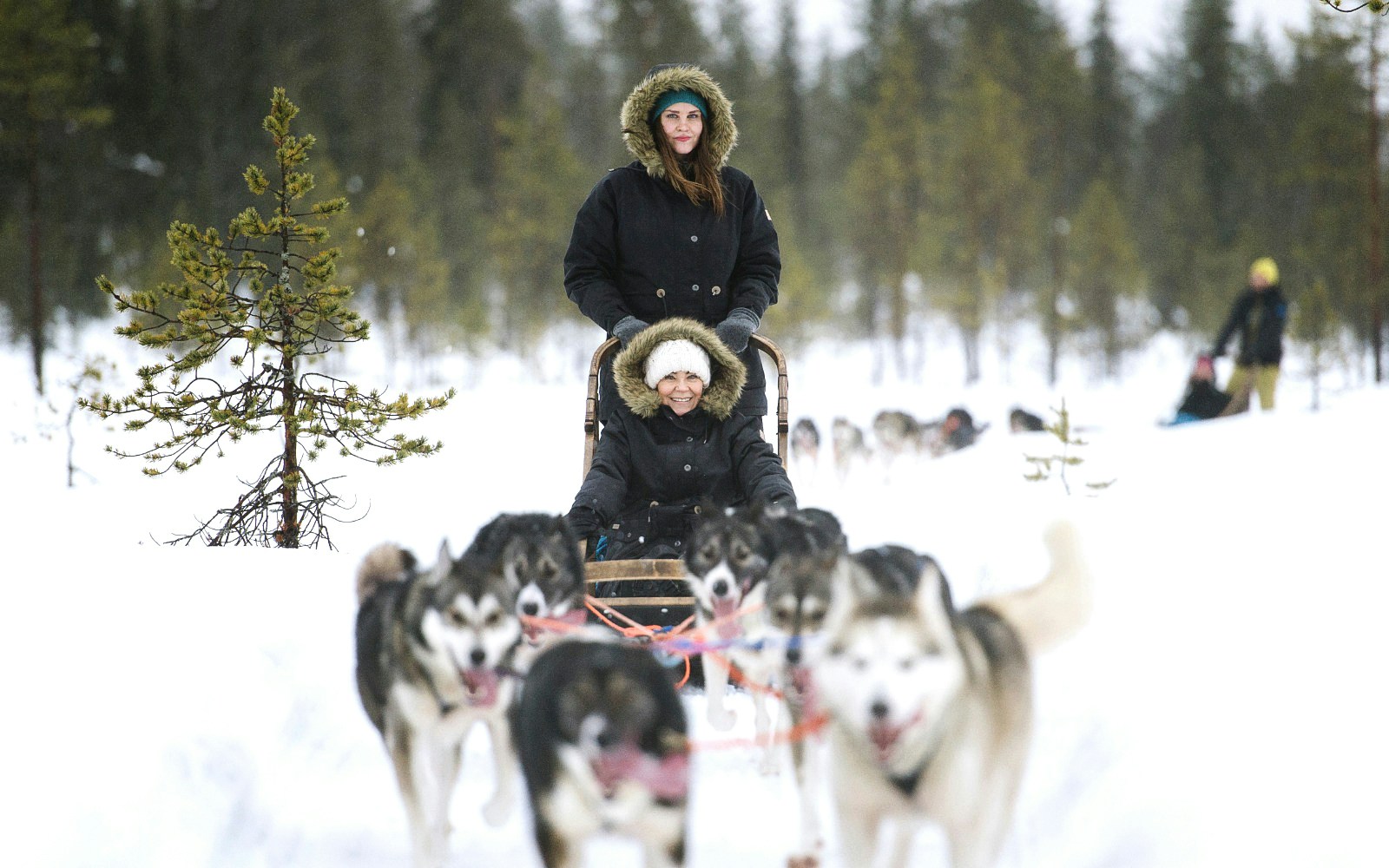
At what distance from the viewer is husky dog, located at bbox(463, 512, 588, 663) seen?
270 centimetres

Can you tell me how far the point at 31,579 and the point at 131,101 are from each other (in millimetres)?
23038

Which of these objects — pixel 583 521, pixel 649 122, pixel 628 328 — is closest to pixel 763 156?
pixel 649 122

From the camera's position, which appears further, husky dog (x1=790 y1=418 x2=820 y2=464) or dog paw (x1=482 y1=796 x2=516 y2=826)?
husky dog (x1=790 y1=418 x2=820 y2=464)

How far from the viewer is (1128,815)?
250cm

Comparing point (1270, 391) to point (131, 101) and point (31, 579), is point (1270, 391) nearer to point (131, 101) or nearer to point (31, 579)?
point (31, 579)

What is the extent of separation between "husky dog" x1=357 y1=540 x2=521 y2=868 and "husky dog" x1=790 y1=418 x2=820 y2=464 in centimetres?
951

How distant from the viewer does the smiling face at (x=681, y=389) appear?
13.4 ft

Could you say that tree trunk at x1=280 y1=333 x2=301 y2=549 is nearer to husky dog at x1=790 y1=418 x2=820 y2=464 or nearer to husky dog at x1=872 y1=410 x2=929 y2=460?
husky dog at x1=790 y1=418 x2=820 y2=464

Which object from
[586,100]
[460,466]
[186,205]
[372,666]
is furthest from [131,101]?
[372,666]

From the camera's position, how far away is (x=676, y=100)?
15.1 feet

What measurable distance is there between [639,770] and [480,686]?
598 mm

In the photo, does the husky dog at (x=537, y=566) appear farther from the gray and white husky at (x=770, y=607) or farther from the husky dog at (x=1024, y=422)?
the husky dog at (x=1024, y=422)

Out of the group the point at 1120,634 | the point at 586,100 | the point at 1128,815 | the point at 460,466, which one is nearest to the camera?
the point at 1128,815

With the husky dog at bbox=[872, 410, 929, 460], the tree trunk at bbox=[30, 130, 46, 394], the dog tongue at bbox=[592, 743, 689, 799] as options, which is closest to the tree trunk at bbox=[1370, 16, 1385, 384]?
the husky dog at bbox=[872, 410, 929, 460]
